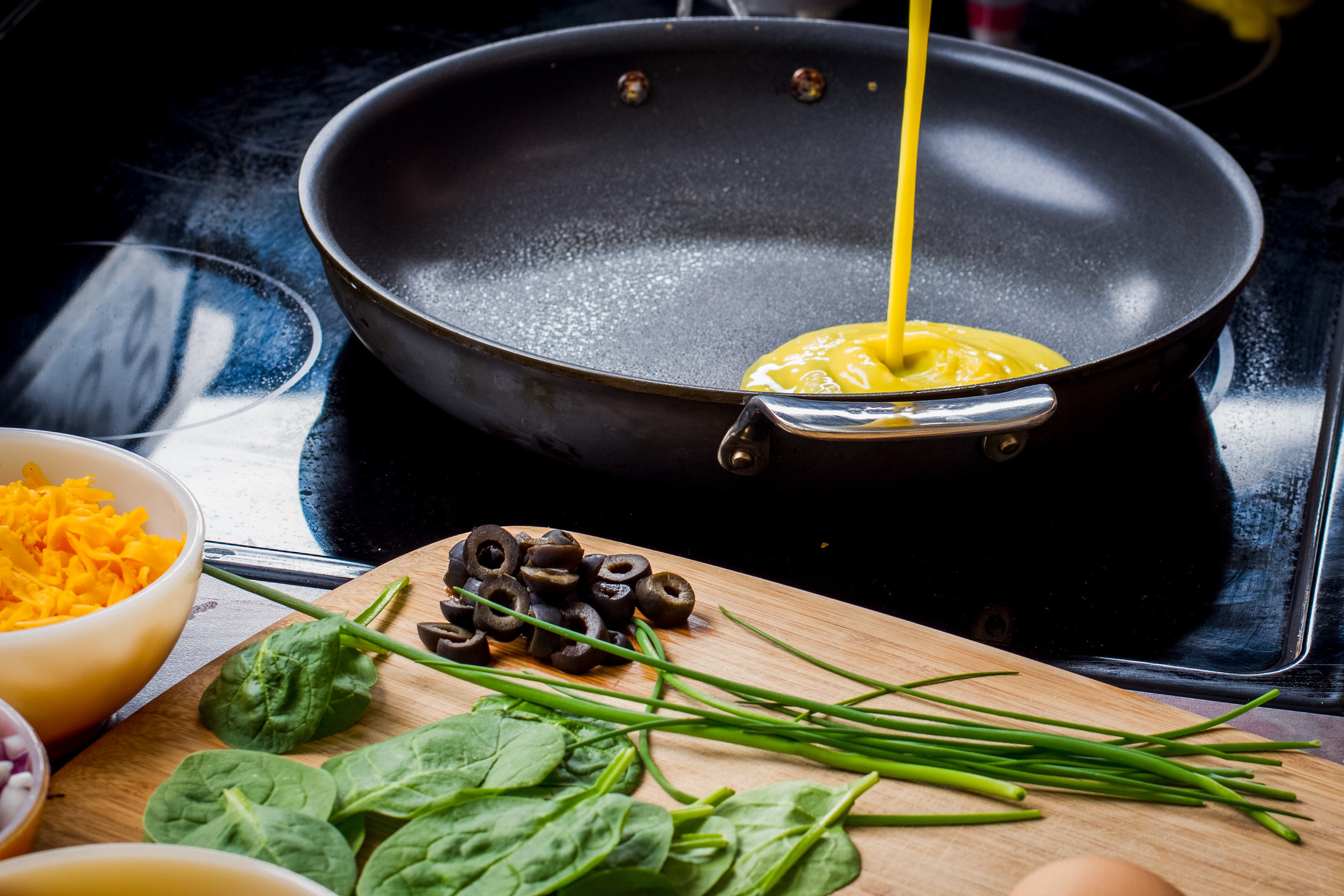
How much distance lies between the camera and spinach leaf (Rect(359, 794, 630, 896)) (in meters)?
0.48

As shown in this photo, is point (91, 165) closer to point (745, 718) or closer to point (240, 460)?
point (240, 460)

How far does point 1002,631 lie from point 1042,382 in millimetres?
166

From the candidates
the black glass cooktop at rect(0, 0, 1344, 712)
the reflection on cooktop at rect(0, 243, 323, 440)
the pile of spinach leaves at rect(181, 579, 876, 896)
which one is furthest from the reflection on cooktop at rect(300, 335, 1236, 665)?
the pile of spinach leaves at rect(181, 579, 876, 896)

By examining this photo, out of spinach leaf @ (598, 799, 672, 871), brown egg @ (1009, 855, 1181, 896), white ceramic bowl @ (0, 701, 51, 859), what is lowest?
spinach leaf @ (598, 799, 672, 871)

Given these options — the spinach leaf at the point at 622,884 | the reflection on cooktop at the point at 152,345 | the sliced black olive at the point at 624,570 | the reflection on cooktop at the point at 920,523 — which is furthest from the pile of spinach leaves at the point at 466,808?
the reflection on cooktop at the point at 152,345

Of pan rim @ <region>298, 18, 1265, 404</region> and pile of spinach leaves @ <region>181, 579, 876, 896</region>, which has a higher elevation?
pan rim @ <region>298, 18, 1265, 404</region>

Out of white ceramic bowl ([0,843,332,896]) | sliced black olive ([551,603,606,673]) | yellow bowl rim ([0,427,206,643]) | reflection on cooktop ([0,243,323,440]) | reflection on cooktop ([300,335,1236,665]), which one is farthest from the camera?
reflection on cooktop ([0,243,323,440])

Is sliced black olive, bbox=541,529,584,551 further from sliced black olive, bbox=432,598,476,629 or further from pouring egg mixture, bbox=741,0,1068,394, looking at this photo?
pouring egg mixture, bbox=741,0,1068,394

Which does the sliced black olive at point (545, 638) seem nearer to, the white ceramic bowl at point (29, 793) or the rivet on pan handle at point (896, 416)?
the rivet on pan handle at point (896, 416)

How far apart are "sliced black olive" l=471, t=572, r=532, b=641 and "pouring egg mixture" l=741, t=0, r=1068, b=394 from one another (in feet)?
1.13

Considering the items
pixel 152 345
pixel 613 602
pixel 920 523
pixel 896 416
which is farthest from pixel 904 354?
pixel 152 345

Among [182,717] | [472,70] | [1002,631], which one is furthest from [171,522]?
[472,70]

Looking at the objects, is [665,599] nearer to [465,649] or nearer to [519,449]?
[465,649]

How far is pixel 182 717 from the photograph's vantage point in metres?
0.59
